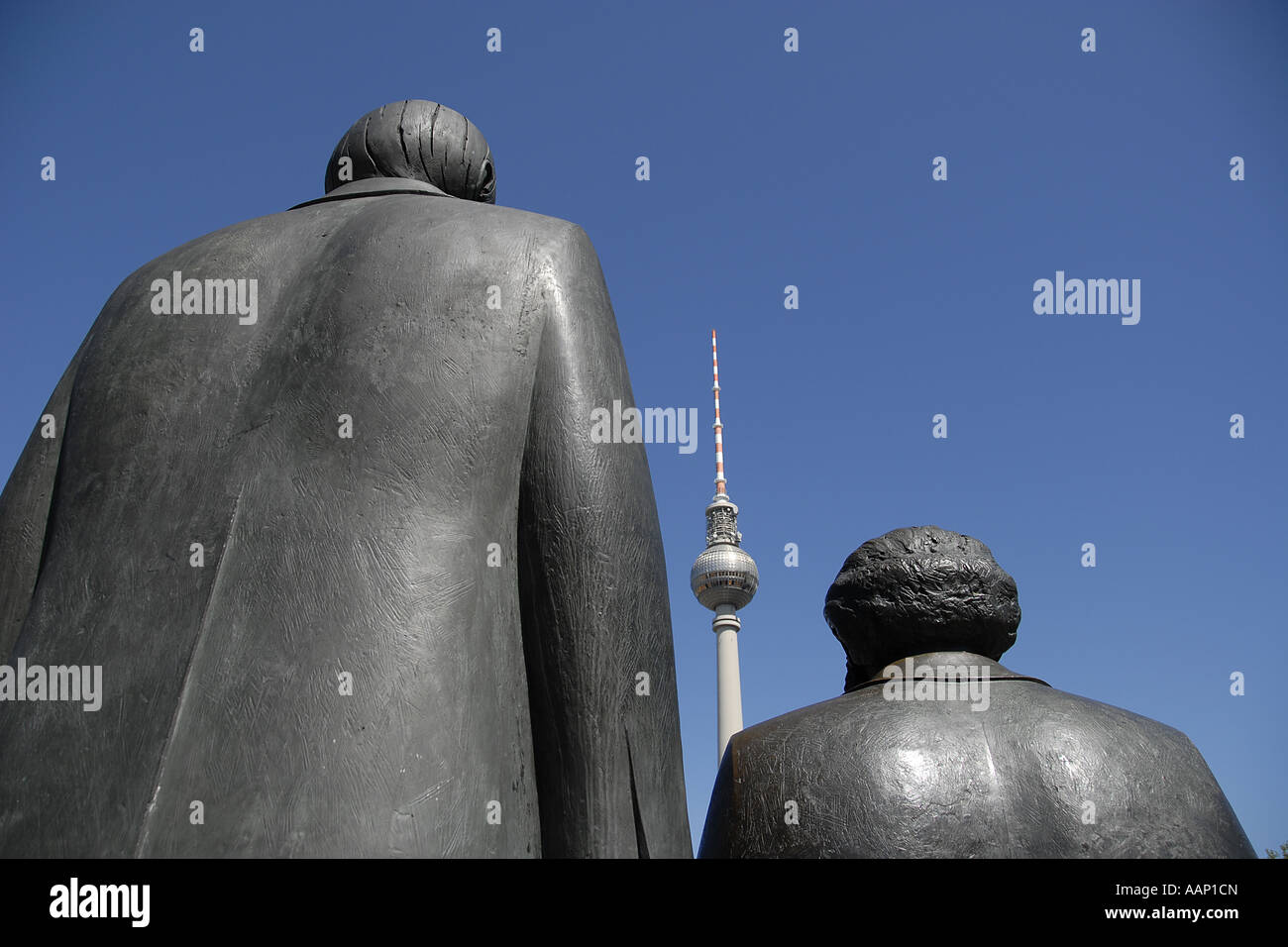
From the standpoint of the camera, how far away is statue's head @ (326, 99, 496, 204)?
3.36 metres

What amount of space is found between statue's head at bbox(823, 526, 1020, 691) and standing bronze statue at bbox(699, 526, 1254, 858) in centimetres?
13

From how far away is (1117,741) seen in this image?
3293 mm

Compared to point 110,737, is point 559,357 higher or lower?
higher

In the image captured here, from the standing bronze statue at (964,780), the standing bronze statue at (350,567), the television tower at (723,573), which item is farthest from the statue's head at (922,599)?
the television tower at (723,573)

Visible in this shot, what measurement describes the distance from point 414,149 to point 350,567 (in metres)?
1.41

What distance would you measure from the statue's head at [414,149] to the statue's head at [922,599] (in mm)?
1669

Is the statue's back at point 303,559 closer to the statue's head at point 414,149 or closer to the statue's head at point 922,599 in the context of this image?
the statue's head at point 414,149

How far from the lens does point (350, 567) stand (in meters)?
2.43

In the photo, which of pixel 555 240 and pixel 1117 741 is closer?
pixel 555 240

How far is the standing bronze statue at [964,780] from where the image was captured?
3.21 metres

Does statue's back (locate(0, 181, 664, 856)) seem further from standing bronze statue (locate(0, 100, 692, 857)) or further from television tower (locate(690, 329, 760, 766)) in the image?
television tower (locate(690, 329, 760, 766))
